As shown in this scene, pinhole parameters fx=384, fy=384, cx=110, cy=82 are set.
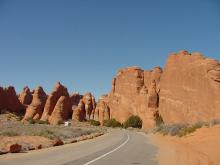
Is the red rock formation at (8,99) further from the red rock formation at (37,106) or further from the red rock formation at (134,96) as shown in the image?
the red rock formation at (134,96)

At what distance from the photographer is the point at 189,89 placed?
315 ft

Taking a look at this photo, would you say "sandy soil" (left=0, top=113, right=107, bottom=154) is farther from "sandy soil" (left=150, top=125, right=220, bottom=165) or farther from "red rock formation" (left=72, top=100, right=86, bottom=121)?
"red rock formation" (left=72, top=100, right=86, bottom=121)

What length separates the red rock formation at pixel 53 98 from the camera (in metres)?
141

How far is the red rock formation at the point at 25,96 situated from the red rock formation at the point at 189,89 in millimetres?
83664

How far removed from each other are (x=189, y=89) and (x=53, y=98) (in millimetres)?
62371

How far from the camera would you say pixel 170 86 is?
106562 mm

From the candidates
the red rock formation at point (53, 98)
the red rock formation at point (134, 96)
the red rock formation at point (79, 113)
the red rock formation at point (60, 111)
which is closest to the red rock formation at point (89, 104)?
the red rock formation at point (79, 113)

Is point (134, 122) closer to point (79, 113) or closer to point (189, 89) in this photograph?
point (189, 89)

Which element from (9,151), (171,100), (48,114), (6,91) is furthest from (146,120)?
(9,151)

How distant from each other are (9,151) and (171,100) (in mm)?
87805

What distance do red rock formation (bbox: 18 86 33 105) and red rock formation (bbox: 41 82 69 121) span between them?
35097mm

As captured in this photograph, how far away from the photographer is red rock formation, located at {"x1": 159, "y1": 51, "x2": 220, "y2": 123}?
8700 cm

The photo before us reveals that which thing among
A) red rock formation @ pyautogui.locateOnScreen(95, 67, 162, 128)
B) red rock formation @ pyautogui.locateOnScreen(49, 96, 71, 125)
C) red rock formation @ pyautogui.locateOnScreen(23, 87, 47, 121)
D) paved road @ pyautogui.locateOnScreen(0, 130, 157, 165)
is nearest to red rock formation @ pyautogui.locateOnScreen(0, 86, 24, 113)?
red rock formation @ pyautogui.locateOnScreen(23, 87, 47, 121)

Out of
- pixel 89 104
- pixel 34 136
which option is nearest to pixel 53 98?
pixel 89 104
